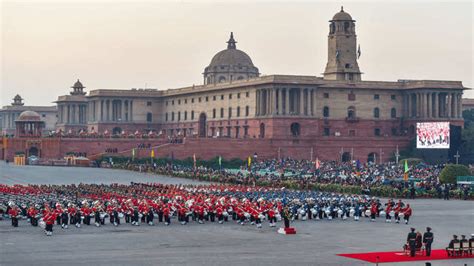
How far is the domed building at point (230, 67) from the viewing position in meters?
154

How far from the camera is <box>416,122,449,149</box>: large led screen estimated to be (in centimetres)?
9538

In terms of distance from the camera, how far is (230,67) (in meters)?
155

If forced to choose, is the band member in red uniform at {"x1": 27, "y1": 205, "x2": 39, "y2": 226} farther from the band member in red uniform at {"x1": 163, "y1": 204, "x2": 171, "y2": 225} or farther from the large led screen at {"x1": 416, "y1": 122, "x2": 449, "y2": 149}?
the large led screen at {"x1": 416, "y1": 122, "x2": 449, "y2": 149}

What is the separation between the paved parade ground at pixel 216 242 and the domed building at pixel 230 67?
328 ft

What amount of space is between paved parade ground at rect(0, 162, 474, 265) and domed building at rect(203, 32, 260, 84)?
99.9 meters

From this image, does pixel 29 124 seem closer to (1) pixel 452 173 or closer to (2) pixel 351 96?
(2) pixel 351 96

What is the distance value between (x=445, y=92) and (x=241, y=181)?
53057 mm

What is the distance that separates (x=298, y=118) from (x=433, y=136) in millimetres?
23258

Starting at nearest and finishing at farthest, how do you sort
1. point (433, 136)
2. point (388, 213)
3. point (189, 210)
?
1. point (189, 210)
2. point (388, 213)
3. point (433, 136)

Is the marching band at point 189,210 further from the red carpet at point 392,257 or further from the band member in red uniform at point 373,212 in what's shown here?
the red carpet at point 392,257

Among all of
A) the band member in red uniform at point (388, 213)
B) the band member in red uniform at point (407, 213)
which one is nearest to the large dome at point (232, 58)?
the band member in red uniform at point (388, 213)

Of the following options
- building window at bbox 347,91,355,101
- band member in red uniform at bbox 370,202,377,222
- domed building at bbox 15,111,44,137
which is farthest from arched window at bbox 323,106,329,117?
band member in red uniform at bbox 370,202,377,222

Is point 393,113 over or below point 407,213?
over

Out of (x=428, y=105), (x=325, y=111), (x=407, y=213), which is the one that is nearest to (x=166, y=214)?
(x=407, y=213)
